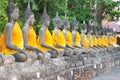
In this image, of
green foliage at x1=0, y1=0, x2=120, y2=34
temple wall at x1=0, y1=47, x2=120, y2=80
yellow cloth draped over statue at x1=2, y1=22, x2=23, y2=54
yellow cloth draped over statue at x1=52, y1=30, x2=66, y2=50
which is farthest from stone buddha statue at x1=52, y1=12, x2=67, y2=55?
green foliage at x1=0, y1=0, x2=120, y2=34

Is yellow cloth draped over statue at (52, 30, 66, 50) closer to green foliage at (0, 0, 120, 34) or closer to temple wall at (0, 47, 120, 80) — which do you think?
temple wall at (0, 47, 120, 80)

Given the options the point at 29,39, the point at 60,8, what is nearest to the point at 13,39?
the point at 29,39

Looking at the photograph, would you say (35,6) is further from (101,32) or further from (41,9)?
(101,32)

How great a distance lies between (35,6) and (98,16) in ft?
25.8

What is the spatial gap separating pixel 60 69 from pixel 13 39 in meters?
2.19

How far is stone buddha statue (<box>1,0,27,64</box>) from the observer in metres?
8.56

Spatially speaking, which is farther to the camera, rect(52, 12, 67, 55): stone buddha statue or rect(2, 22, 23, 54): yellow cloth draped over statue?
rect(52, 12, 67, 55): stone buddha statue

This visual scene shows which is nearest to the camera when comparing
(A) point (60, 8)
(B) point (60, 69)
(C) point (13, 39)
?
(C) point (13, 39)

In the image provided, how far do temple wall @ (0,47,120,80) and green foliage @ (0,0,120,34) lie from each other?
3.37 m

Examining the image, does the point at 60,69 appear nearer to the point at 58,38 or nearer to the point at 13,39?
the point at 58,38

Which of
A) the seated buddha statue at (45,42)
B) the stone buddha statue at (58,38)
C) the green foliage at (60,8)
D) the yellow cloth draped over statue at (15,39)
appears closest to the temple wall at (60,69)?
the seated buddha statue at (45,42)

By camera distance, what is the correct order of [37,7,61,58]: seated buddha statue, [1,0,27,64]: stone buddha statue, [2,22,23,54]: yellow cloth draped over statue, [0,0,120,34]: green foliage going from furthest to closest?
[0,0,120,34]: green foliage < [37,7,61,58]: seated buddha statue < [2,22,23,54]: yellow cloth draped over statue < [1,0,27,64]: stone buddha statue

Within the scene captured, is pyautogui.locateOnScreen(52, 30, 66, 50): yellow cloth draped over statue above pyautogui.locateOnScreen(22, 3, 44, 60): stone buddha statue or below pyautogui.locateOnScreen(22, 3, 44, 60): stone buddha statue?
below

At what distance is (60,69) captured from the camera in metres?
10.6
